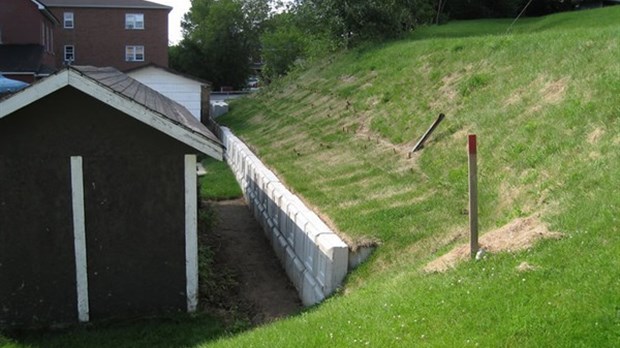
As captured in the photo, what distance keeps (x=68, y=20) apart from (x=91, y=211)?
155 ft

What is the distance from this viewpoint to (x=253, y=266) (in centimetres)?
1206

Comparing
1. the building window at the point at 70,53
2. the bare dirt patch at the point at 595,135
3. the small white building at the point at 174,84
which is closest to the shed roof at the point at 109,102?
the bare dirt patch at the point at 595,135

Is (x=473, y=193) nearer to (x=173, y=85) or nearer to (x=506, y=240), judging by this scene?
(x=506, y=240)

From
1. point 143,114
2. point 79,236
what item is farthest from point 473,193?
point 79,236

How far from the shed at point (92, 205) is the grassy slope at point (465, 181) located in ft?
7.92

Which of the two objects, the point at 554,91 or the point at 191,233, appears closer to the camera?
the point at 191,233

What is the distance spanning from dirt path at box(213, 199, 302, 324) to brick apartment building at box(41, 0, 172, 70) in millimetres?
39240

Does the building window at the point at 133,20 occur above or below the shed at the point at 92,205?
above

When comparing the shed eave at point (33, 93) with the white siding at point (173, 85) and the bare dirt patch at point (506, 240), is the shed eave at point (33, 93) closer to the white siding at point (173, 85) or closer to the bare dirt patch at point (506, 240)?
the bare dirt patch at point (506, 240)

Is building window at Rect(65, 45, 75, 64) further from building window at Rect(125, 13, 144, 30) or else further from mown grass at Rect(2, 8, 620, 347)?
mown grass at Rect(2, 8, 620, 347)

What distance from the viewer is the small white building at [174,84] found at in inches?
968

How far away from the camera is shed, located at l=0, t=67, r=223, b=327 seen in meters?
9.08

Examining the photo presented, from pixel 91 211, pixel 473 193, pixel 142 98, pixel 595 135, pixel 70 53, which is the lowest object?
pixel 91 211

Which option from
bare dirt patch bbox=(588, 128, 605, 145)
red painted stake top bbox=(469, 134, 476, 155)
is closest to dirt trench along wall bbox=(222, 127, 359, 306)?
red painted stake top bbox=(469, 134, 476, 155)
